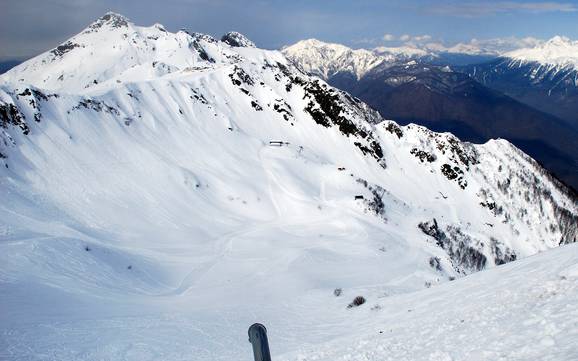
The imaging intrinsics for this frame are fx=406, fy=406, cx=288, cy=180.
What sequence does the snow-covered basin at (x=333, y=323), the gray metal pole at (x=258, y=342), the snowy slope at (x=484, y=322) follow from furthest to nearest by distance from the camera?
the snow-covered basin at (x=333, y=323), the snowy slope at (x=484, y=322), the gray metal pole at (x=258, y=342)

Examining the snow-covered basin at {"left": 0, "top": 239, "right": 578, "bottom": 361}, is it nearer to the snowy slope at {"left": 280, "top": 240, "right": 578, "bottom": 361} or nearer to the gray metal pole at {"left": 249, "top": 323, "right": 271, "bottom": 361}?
the snowy slope at {"left": 280, "top": 240, "right": 578, "bottom": 361}

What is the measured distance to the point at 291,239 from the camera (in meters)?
46.6

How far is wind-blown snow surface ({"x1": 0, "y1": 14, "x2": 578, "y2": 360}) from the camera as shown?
20.3m

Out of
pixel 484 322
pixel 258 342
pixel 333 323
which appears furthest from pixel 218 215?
pixel 258 342

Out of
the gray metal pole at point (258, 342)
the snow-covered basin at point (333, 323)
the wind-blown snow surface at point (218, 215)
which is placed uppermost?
the wind-blown snow surface at point (218, 215)

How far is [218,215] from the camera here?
164ft

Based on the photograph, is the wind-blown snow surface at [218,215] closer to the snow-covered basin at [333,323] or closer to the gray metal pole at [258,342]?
the snow-covered basin at [333,323]

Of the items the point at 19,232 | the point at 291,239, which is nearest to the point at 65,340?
the point at 19,232

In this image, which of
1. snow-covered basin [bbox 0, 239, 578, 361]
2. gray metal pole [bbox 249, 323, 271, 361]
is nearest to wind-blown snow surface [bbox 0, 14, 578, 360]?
snow-covered basin [bbox 0, 239, 578, 361]

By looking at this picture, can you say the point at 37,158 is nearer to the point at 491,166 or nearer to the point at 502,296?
the point at 502,296

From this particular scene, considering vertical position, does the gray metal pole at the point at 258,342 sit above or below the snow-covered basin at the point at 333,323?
below

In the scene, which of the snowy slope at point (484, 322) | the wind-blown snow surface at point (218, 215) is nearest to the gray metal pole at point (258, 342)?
the snowy slope at point (484, 322)

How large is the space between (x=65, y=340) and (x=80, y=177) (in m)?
32.3

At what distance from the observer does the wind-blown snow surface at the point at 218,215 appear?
2027cm
